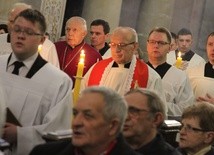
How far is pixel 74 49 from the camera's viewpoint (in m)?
8.29

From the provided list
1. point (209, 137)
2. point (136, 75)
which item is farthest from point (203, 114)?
point (136, 75)

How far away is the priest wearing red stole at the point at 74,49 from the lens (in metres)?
7.70

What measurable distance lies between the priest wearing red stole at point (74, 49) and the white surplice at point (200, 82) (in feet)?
4.15

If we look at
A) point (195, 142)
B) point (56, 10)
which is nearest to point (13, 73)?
point (195, 142)

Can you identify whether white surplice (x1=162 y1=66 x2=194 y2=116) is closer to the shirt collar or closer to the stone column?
the shirt collar

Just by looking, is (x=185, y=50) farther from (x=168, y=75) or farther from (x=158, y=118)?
(x=158, y=118)

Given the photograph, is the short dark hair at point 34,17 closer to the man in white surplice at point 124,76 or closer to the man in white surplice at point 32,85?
the man in white surplice at point 32,85

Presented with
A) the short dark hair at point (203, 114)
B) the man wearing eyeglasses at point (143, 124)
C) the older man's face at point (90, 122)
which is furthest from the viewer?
the short dark hair at point (203, 114)

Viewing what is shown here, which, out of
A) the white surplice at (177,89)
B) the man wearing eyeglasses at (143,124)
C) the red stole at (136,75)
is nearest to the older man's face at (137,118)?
the man wearing eyeglasses at (143,124)

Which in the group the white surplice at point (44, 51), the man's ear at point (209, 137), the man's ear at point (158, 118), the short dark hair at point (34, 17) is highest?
the short dark hair at point (34, 17)

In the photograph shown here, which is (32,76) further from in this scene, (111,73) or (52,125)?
(111,73)

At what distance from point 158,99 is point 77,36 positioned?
3768mm

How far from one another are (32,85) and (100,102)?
121 cm

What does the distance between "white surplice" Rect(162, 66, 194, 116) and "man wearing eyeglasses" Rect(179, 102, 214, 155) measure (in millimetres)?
2032
